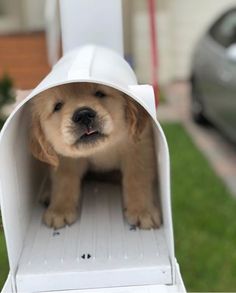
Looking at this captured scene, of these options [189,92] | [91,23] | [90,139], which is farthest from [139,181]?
[189,92]

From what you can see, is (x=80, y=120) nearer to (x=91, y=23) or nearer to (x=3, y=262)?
(x=91, y=23)

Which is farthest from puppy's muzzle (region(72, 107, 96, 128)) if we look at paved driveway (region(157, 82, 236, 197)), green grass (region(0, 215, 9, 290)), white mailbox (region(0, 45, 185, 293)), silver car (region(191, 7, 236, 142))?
silver car (region(191, 7, 236, 142))

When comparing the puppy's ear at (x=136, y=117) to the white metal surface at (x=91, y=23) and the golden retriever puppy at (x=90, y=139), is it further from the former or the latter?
the white metal surface at (x=91, y=23)

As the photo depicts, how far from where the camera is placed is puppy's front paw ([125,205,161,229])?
112 centimetres

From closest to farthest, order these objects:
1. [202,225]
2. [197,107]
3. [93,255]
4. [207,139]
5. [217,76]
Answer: [93,255] → [202,225] → [217,76] → [207,139] → [197,107]

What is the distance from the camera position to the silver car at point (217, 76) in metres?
4.26

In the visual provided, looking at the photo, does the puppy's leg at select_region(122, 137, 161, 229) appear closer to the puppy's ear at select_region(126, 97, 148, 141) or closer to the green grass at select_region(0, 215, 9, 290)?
the puppy's ear at select_region(126, 97, 148, 141)

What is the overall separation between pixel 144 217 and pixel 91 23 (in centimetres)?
38

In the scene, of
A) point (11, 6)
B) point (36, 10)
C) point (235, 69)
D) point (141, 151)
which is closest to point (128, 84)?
point (141, 151)

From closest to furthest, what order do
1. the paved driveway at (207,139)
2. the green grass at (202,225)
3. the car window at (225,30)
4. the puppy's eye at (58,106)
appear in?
1. the puppy's eye at (58,106)
2. the green grass at (202,225)
3. the paved driveway at (207,139)
4. the car window at (225,30)

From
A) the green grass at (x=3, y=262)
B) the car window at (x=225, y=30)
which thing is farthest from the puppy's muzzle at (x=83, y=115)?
the car window at (x=225, y=30)

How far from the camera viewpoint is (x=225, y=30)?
4754 millimetres

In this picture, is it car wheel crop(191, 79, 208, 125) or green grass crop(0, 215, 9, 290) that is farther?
car wheel crop(191, 79, 208, 125)

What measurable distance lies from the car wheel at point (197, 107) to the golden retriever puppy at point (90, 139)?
12.7 feet
